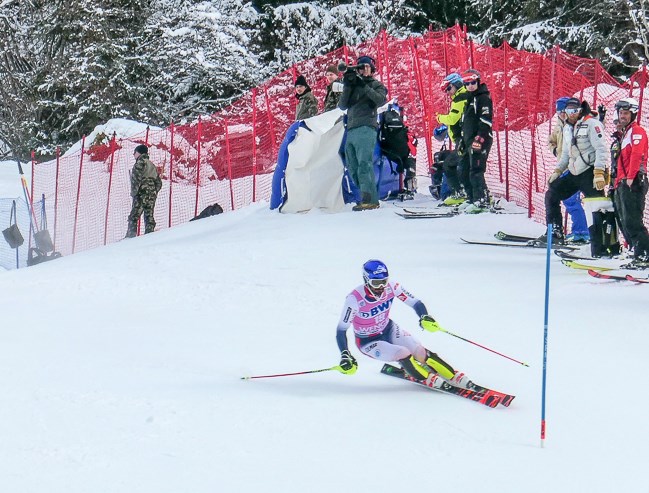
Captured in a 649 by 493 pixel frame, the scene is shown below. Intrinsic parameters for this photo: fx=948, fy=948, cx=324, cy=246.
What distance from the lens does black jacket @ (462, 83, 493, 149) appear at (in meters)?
11.3

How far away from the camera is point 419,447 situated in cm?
522

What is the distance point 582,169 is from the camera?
9711 millimetres

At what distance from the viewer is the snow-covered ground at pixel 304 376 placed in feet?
16.1

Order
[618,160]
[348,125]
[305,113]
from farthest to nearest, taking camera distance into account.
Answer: [305,113]
[348,125]
[618,160]

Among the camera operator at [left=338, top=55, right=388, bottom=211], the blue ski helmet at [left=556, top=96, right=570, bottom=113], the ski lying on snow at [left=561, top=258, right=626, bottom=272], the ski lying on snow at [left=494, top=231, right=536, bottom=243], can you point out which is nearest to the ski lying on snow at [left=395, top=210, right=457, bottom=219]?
the camera operator at [left=338, top=55, right=388, bottom=211]

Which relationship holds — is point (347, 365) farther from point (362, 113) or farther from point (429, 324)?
point (362, 113)

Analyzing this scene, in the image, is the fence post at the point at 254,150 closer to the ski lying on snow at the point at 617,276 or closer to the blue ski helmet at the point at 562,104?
the blue ski helmet at the point at 562,104

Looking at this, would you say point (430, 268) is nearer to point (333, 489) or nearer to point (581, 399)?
point (581, 399)

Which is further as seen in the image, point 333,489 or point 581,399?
point 581,399

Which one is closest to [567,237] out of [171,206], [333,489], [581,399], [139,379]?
[581,399]

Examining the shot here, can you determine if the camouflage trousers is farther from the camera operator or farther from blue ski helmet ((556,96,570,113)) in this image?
blue ski helmet ((556,96,570,113))

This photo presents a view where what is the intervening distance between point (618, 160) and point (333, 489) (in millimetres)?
5412

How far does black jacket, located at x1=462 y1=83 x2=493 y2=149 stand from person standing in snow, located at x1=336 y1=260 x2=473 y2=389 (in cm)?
503

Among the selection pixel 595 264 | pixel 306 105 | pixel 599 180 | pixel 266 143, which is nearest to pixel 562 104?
pixel 599 180
